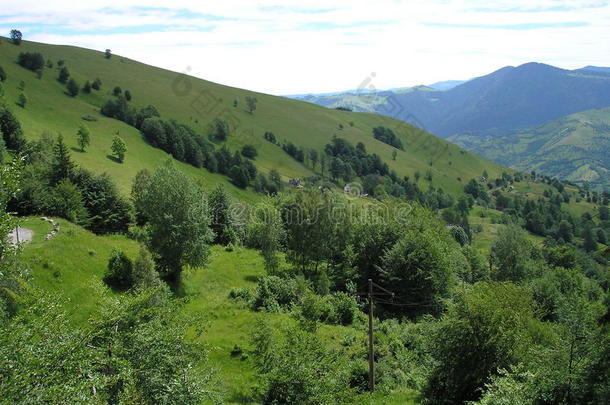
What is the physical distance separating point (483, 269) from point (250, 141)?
106m

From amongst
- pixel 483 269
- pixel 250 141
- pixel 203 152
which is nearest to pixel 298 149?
pixel 250 141

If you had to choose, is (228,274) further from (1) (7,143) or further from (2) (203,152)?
(2) (203,152)

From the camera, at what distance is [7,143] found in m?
71.9

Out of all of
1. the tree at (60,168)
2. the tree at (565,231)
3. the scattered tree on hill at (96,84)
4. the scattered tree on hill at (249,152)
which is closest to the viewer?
the tree at (60,168)

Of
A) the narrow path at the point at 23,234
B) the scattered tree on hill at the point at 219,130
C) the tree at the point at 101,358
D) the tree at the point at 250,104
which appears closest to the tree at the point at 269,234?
the narrow path at the point at 23,234

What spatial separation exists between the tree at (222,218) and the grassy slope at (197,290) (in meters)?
12.1

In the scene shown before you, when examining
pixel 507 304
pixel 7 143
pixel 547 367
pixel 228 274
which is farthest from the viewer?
pixel 7 143

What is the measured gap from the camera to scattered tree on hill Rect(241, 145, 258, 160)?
483ft

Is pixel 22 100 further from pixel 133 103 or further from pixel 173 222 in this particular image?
pixel 173 222

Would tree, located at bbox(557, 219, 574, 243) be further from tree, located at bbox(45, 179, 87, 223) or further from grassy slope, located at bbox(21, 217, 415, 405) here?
tree, located at bbox(45, 179, 87, 223)

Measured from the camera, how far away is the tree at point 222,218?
194ft

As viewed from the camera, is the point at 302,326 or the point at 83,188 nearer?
the point at 302,326

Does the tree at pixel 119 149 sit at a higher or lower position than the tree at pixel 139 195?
higher

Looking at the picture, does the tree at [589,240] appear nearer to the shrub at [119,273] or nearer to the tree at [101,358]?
the shrub at [119,273]
